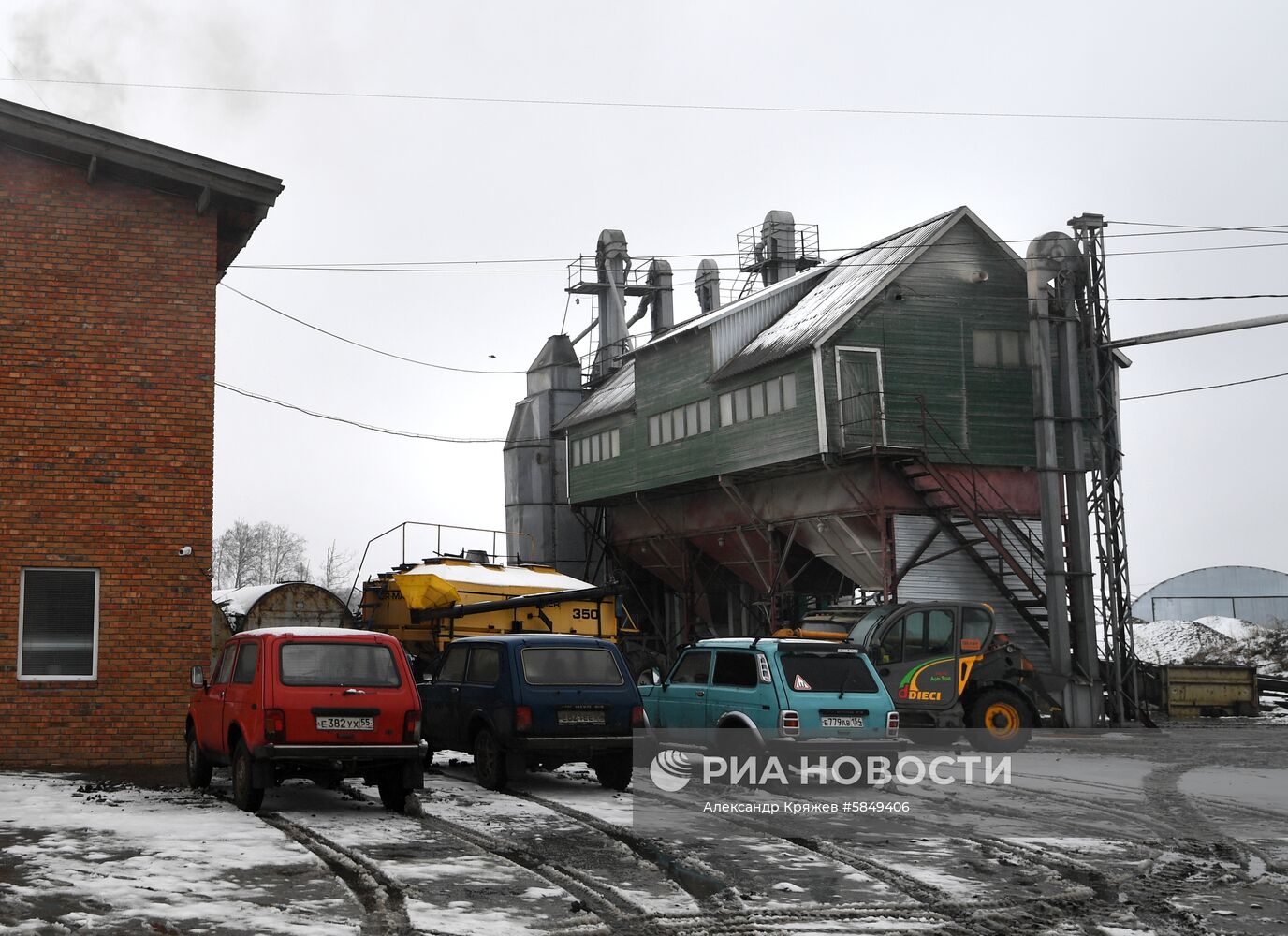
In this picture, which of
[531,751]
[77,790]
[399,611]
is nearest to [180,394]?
[77,790]

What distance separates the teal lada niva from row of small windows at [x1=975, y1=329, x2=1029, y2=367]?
671 inches

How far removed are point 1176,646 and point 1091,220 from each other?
20.0 m

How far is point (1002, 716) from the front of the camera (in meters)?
21.5

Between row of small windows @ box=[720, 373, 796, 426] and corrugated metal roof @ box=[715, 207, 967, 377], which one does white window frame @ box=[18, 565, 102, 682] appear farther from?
row of small windows @ box=[720, 373, 796, 426]

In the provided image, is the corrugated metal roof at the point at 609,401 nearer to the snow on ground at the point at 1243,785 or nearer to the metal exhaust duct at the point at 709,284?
the metal exhaust duct at the point at 709,284

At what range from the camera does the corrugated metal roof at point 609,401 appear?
40.8m

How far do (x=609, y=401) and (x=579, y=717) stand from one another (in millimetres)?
28592

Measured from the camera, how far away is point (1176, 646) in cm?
4366

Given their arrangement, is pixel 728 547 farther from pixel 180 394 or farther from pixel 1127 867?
pixel 1127 867

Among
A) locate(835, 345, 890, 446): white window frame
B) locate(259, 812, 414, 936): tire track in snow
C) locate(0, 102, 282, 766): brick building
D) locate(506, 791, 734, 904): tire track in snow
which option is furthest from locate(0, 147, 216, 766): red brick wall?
locate(835, 345, 890, 446): white window frame

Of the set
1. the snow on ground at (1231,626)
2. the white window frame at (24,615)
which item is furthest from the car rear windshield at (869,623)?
the snow on ground at (1231,626)

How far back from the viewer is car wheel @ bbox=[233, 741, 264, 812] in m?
12.2

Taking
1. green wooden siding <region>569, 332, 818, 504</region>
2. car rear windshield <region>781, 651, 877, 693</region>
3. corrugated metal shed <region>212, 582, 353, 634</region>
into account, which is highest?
green wooden siding <region>569, 332, 818, 504</region>

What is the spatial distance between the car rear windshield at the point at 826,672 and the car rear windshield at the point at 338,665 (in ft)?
A: 14.9
